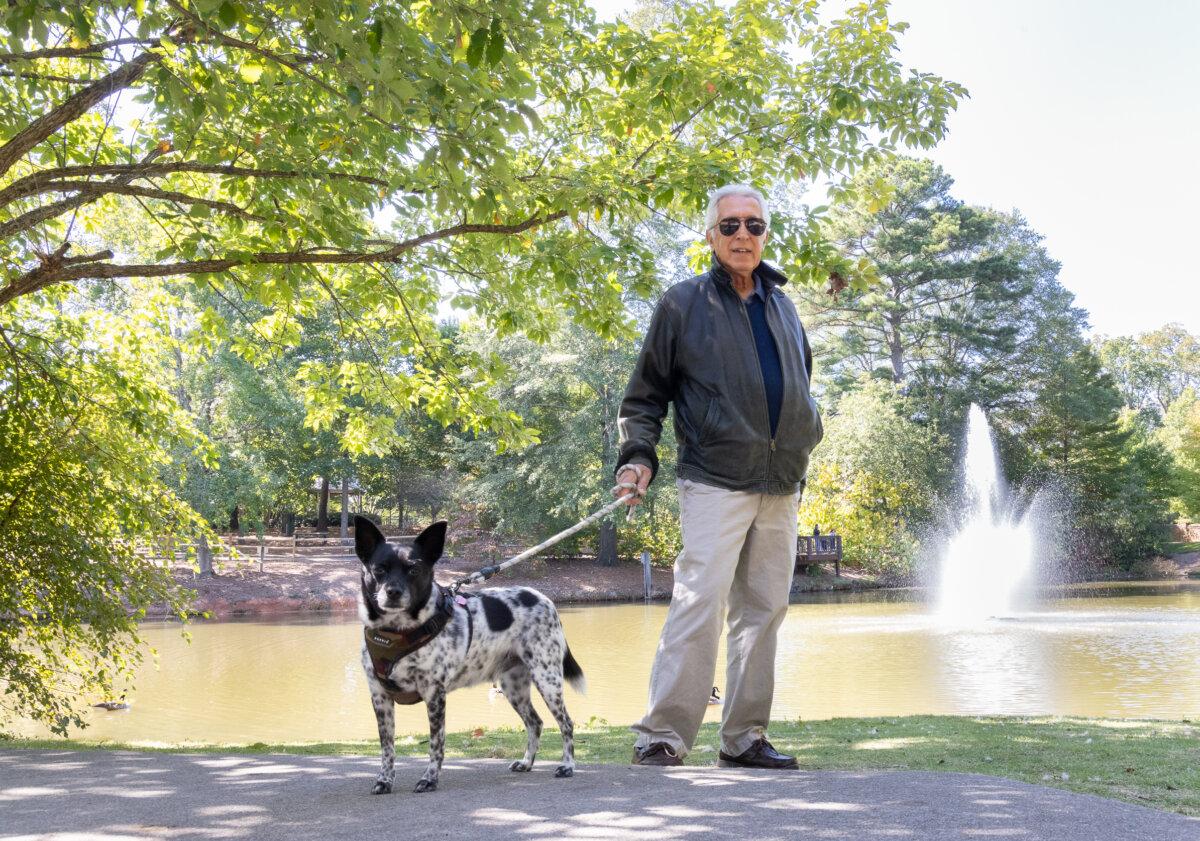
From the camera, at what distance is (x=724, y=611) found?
4695mm

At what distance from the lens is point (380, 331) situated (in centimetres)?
1287

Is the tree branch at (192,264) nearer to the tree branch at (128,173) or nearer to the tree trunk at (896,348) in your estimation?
the tree branch at (128,173)

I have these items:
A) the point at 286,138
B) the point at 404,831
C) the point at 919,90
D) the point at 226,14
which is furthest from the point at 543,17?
the point at 404,831

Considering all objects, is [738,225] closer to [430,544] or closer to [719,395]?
[719,395]

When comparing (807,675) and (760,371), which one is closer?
(760,371)

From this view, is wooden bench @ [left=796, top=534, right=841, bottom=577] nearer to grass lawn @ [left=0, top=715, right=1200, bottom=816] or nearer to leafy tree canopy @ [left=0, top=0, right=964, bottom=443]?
leafy tree canopy @ [left=0, top=0, right=964, bottom=443]

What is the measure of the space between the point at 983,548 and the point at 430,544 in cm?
3521

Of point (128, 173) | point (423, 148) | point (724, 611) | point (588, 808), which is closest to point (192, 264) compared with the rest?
point (128, 173)

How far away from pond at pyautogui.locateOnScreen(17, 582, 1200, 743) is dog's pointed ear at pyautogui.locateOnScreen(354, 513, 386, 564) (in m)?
3.83

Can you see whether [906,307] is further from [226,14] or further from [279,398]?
[226,14]

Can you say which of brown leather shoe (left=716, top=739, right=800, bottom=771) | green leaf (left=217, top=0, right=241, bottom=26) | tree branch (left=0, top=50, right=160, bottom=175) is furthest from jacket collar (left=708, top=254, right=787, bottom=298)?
tree branch (left=0, top=50, right=160, bottom=175)

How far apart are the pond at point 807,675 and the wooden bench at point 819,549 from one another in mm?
12910

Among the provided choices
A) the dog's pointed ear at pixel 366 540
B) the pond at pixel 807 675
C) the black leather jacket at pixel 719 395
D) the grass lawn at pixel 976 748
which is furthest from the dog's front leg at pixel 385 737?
the pond at pixel 807 675

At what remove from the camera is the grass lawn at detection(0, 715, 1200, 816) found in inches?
197
